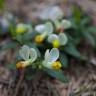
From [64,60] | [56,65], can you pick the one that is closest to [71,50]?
[64,60]

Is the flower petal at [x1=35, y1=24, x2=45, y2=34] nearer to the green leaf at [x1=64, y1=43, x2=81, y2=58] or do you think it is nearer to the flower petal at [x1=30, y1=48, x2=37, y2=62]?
the green leaf at [x1=64, y1=43, x2=81, y2=58]

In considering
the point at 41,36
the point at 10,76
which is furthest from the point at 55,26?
the point at 10,76

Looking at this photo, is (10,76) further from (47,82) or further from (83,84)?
(83,84)

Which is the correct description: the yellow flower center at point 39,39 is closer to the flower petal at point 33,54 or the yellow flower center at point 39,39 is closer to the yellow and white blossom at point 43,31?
the yellow and white blossom at point 43,31

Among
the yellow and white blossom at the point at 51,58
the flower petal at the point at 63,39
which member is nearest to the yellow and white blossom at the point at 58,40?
the flower petal at the point at 63,39

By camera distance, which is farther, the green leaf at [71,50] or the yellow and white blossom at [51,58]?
the green leaf at [71,50]

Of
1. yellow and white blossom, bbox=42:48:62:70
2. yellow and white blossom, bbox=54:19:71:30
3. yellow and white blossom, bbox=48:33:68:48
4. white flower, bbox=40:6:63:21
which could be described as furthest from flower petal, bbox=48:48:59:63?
white flower, bbox=40:6:63:21

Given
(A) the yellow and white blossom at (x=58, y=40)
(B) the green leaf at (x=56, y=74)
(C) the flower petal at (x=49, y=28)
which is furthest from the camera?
(C) the flower petal at (x=49, y=28)
